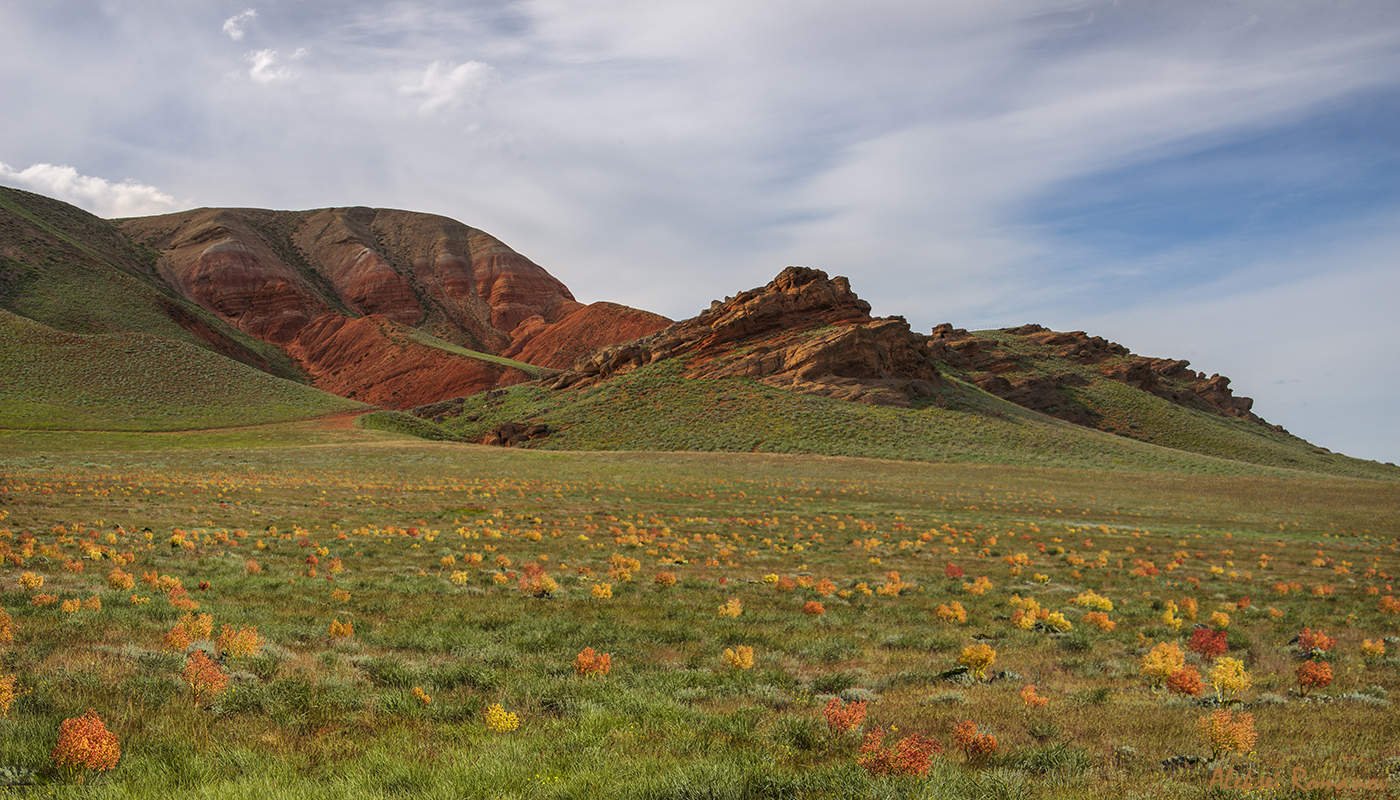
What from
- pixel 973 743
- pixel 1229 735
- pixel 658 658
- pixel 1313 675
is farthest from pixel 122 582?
pixel 1313 675

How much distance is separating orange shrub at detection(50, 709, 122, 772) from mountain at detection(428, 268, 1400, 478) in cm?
6523

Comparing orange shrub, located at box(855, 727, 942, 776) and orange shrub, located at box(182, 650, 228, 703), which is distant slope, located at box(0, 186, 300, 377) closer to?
orange shrub, located at box(182, 650, 228, 703)

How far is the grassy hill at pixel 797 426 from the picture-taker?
71.1 m

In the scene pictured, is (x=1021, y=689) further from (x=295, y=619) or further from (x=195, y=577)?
(x=195, y=577)

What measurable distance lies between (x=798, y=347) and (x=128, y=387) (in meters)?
79.2

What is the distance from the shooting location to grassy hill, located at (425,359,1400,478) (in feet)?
233

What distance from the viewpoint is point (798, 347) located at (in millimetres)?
91812

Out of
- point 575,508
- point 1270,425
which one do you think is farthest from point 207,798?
point 1270,425

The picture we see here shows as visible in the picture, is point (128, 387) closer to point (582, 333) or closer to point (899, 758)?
point (582, 333)

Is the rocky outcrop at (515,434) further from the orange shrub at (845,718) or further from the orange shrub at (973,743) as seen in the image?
the orange shrub at (973,743)

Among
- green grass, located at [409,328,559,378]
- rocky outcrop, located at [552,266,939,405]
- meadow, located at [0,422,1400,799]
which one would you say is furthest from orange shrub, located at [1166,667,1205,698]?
green grass, located at [409,328,559,378]

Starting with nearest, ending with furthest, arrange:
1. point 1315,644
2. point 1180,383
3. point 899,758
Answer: point 899,758 < point 1315,644 < point 1180,383

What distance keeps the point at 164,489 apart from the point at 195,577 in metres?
19.0

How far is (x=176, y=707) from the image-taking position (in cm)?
673
